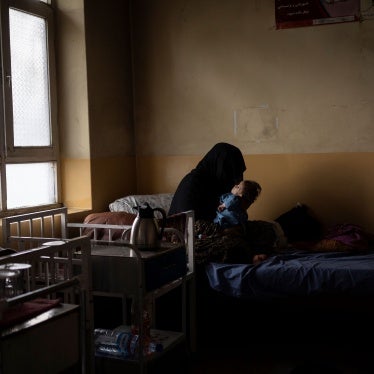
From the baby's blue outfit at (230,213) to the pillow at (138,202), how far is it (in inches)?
28.4

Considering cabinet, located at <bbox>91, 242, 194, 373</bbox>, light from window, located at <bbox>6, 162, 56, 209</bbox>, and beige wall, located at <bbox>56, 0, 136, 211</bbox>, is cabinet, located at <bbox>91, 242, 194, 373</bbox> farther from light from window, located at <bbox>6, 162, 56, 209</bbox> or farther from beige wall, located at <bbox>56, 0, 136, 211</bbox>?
beige wall, located at <bbox>56, 0, 136, 211</bbox>

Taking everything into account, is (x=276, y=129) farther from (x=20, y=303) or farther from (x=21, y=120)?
(x=20, y=303)

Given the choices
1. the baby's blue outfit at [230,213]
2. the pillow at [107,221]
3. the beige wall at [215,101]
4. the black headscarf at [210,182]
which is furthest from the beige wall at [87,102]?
the baby's blue outfit at [230,213]

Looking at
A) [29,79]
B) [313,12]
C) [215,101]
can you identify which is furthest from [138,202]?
[313,12]

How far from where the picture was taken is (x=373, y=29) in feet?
14.1

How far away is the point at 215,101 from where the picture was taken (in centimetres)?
478

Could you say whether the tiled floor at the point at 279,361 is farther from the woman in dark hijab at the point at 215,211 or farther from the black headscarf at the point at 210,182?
the black headscarf at the point at 210,182

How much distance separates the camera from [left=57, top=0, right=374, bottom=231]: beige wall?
4.38 m

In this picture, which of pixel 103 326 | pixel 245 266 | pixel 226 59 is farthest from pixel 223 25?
pixel 103 326

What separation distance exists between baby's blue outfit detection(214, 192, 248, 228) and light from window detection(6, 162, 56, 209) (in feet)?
4.33

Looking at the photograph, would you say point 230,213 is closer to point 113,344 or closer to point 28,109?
point 113,344

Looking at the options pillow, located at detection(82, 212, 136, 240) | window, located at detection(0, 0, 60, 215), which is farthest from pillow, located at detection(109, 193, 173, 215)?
window, located at detection(0, 0, 60, 215)

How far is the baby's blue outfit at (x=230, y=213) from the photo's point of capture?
389cm

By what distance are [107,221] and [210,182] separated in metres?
0.78
